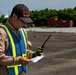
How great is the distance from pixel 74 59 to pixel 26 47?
10067mm

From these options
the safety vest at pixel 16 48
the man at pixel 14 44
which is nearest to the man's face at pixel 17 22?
the man at pixel 14 44

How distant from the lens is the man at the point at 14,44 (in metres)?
4.50

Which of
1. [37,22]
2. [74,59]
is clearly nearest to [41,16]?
[37,22]

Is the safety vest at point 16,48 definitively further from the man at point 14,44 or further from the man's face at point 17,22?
the man's face at point 17,22

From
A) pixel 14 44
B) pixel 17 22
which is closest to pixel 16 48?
pixel 14 44

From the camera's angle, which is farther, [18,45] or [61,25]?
[61,25]

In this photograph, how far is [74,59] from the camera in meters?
14.9

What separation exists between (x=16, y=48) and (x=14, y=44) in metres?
0.06

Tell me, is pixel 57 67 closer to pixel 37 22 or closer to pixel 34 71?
pixel 34 71

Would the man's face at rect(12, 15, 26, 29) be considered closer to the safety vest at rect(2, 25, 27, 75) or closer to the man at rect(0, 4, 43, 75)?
the man at rect(0, 4, 43, 75)

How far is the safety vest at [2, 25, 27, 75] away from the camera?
15.2 ft

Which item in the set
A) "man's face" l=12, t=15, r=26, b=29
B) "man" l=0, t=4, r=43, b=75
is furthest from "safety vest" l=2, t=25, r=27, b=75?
"man's face" l=12, t=15, r=26, b=29

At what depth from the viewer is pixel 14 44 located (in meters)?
4.66

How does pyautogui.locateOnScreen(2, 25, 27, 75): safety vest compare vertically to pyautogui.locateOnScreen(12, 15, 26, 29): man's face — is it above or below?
below
